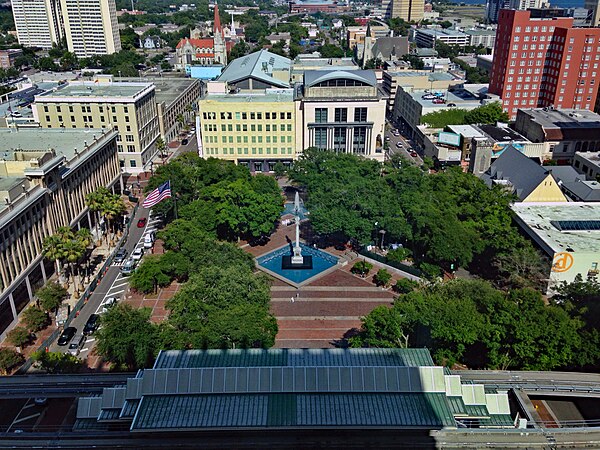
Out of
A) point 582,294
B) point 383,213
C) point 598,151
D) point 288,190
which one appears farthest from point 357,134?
point 582,294

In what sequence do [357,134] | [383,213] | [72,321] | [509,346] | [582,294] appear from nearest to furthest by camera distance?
[509,346] → [582,294] → [72,321] → [383,213] → [357,134]

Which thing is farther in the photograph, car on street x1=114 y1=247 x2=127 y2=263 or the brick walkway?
car on street x1=114 y1=247 x2=127 y2=263

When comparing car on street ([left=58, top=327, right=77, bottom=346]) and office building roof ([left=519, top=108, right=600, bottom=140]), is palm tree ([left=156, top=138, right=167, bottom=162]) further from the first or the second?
office building roof ([left=519, top=108, right=600, bottom=140])

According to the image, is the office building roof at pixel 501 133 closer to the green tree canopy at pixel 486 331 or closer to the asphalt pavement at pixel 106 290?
the green tree canopy at pixel 486 331

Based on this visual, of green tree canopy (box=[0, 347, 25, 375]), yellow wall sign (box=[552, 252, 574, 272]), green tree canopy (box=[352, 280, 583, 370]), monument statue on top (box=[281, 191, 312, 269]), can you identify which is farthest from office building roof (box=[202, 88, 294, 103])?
green tree canopy (box=[352, 280, 583, 370])

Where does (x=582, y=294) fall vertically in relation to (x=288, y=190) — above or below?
above

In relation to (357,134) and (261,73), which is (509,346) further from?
(261,73)

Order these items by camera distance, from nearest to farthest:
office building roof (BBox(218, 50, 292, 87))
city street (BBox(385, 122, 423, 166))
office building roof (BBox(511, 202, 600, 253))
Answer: office building roof (BBox(511, 202, 600, 253)) → city street (BBox(385, 122, 423, 166)) → office building roof (BBox(218, 50, 292, 87))
